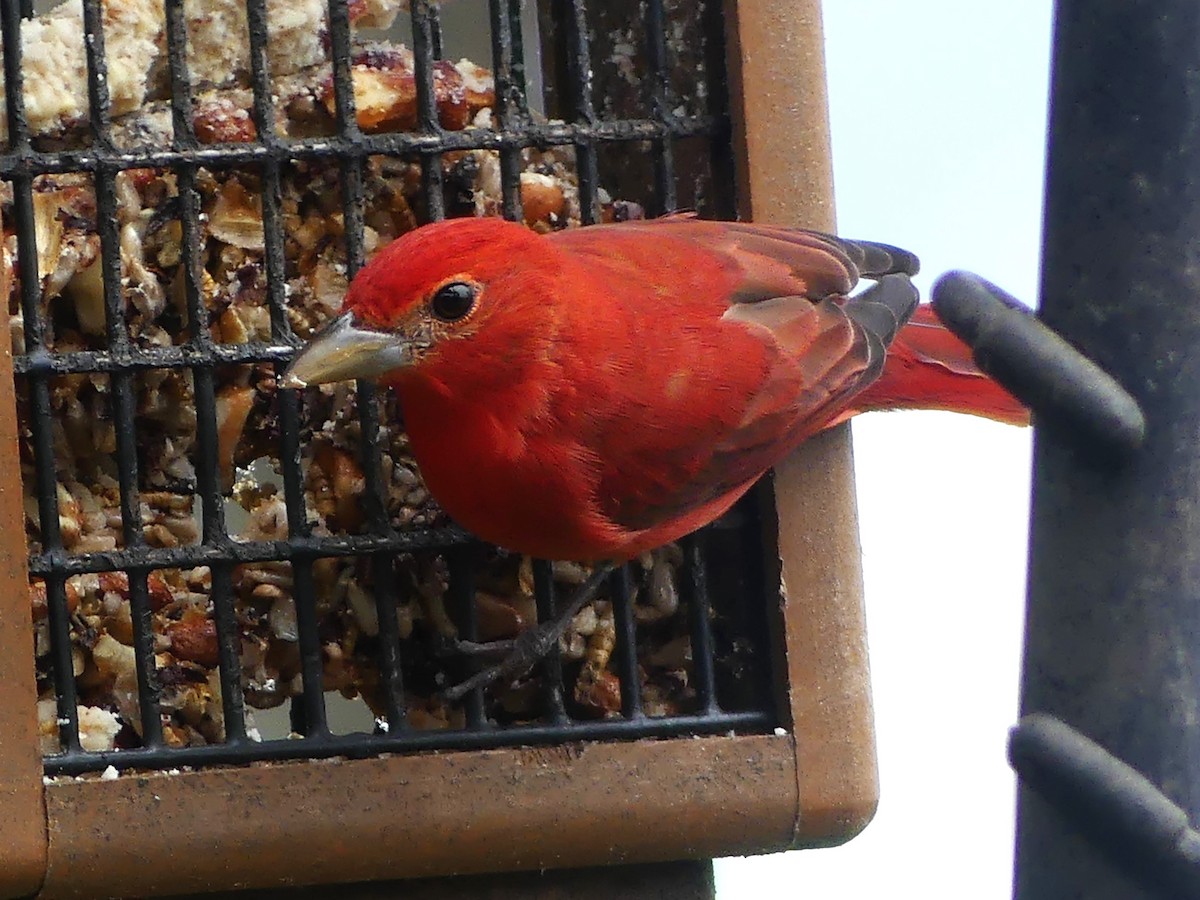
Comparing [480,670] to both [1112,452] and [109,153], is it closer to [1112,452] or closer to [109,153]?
[109,153]

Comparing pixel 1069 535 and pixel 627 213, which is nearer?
pixel 1069 535

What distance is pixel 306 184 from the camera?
2279 millimetres

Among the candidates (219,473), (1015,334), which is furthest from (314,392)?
(1015,334)

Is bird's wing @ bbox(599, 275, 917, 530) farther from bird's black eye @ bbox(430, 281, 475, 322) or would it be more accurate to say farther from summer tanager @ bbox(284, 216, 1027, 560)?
bird's black eye @ bbox(430, 281, 475, 322)

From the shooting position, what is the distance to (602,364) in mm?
2193

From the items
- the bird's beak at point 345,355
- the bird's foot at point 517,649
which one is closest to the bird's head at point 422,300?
the bird's beak at point 345,355

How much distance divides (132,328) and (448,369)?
415 millimetres

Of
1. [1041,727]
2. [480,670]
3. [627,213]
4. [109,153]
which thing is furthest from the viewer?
[627,213]

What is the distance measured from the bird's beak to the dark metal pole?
89cm

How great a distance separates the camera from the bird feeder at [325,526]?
2.09m

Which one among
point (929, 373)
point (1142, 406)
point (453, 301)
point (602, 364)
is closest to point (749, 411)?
point (602, 364)

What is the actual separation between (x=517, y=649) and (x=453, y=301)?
1.46ft

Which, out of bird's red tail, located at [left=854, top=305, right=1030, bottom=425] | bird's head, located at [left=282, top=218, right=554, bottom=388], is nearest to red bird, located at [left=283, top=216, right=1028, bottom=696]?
bird's head, located at [left=282, top=218, right=554, bottom=388]

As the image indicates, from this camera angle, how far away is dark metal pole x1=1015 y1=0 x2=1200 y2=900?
1.23 metres
